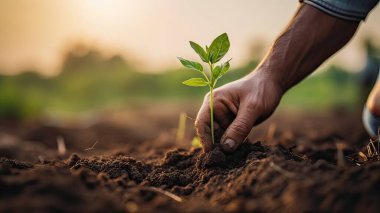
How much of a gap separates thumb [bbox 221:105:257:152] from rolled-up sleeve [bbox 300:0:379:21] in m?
0.87

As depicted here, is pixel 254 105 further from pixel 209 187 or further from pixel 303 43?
pixel 209 187

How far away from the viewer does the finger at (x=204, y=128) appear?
2166 millimetres

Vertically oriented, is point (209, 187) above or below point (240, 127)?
below

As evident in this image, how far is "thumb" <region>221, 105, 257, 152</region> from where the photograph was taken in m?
2.09

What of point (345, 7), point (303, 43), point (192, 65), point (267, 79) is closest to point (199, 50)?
point (192, 65)

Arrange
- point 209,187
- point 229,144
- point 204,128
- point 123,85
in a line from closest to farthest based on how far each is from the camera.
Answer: point 209,187, point 229,144, point 204,128, point 123,85

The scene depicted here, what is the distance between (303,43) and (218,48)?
69 centimetres

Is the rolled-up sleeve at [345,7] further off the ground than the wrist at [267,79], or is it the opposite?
the rolled-up sleeve at [345,7]

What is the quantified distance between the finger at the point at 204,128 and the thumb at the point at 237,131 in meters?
0.11

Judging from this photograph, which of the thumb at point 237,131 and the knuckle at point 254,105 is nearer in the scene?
the thumb at point 237,131

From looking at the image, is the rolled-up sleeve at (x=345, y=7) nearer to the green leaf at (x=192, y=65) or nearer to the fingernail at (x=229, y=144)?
the green leaf at (x=192, y=65)

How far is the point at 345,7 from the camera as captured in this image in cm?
227

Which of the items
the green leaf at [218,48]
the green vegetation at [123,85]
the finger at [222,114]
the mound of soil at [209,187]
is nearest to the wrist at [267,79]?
the finger at [222,114]

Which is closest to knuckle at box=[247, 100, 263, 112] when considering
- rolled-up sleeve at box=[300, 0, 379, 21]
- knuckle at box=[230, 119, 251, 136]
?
knuckle at box=[230, 119, 251, 136]
